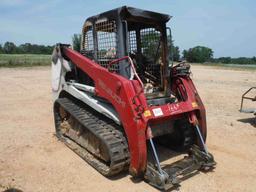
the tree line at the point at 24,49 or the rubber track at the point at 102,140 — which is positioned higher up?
the tree line at the point at 24,49

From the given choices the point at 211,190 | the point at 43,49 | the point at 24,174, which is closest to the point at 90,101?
the point at 24,174

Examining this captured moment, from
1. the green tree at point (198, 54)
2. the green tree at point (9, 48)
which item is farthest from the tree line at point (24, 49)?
the green tree at point (198, 54)

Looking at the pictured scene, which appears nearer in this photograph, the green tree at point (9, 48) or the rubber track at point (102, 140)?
the rubber track at point (102, 140)

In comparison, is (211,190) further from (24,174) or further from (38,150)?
(38,150)

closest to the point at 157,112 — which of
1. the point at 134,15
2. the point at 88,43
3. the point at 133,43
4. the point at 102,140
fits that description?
the point at 102,140

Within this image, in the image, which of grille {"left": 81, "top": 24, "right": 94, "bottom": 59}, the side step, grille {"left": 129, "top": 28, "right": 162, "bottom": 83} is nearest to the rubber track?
the side step

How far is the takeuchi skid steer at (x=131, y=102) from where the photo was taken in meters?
4.44

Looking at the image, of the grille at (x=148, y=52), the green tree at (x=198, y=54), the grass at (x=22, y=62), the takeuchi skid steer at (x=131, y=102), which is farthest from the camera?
the green tree at (x=198, y=54)

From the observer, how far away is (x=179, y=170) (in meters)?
4.62

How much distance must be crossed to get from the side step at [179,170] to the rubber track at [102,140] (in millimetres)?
453

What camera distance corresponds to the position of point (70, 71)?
248 inches

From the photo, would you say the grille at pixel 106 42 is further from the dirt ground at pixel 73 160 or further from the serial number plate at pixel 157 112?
the dirt ground at pixel 73 160

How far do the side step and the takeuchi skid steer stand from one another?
14 millimetres

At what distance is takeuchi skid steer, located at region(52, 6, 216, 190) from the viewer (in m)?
4.44
